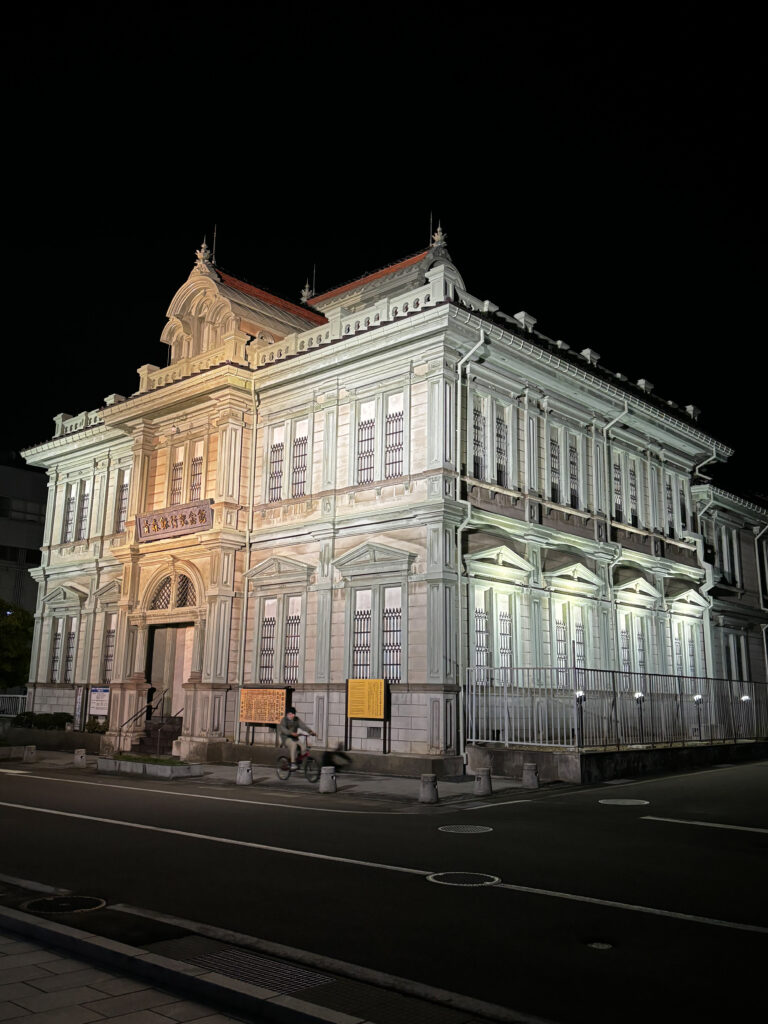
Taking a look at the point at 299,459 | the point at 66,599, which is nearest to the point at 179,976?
the point at 299,459

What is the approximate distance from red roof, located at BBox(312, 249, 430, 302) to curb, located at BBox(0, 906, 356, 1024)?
82.8 feet

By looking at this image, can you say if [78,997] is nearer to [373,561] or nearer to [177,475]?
[373,561]

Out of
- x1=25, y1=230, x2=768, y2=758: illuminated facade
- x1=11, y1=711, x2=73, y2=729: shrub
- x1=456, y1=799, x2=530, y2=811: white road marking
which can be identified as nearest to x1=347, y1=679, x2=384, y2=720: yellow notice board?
x1=25, y1=230, x2=768, y2=758: illuminated facade

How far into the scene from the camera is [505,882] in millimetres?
9172

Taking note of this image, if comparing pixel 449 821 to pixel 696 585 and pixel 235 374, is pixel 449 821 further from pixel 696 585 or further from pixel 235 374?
pixel 696 585

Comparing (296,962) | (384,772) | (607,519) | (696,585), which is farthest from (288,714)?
(696,585)

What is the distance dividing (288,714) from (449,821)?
7787 millimetres

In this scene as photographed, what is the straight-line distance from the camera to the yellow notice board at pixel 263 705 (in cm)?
2397

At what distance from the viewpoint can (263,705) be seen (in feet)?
80.0

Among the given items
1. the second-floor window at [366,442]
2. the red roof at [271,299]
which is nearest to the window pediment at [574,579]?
the second-floor window at [366,442]

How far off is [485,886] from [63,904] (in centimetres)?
431

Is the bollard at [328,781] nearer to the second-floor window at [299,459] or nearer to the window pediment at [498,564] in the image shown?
the window pediment at [498,564]

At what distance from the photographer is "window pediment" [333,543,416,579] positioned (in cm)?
2224

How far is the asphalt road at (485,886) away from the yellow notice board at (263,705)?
290 inches
